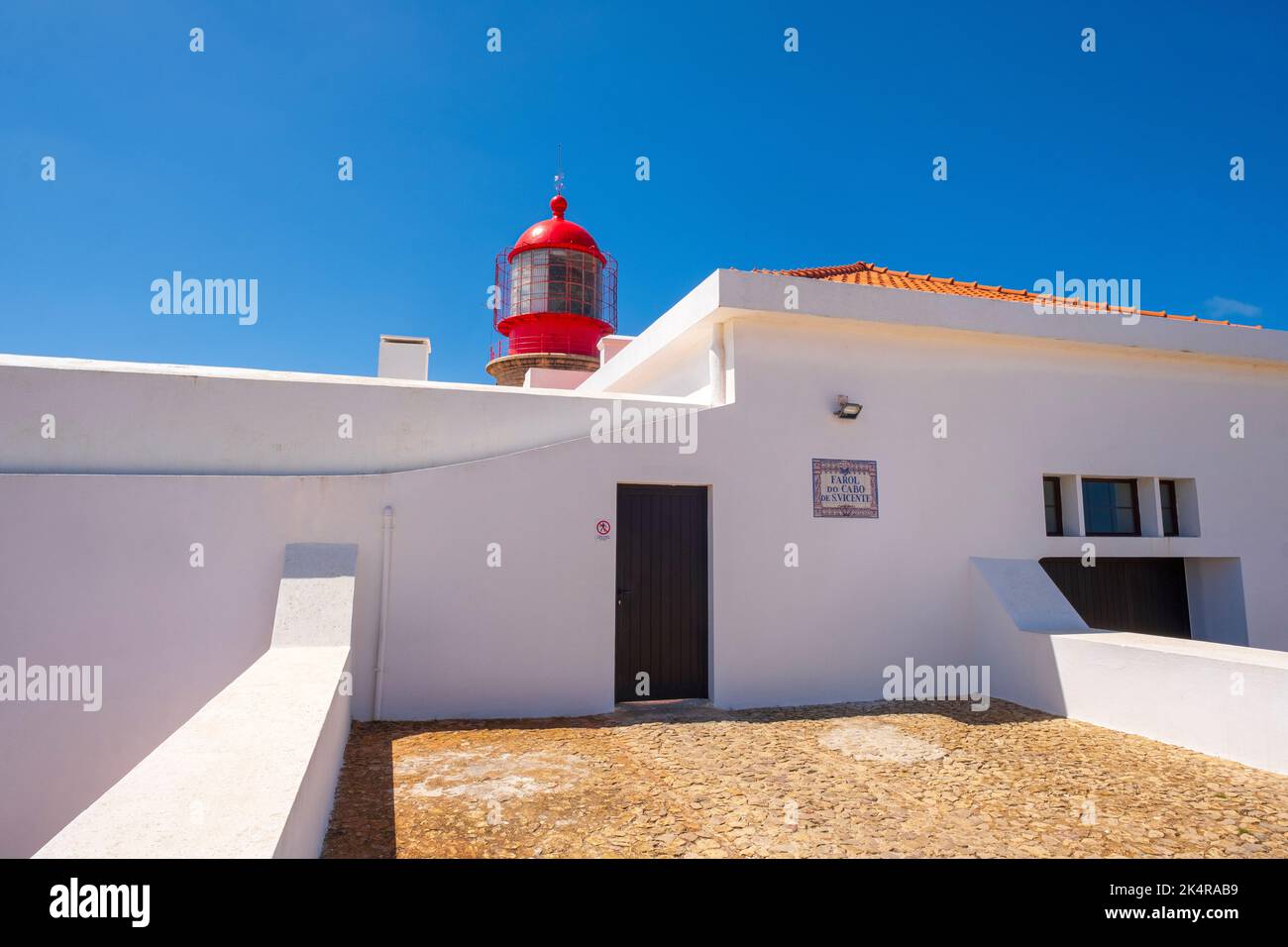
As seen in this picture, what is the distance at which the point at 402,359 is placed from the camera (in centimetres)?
919

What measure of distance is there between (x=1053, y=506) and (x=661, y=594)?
511 centimetres

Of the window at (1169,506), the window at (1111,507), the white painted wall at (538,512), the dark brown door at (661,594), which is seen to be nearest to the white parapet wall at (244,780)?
the white painted wall at (538,512)

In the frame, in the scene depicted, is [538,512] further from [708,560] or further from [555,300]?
[555,300]

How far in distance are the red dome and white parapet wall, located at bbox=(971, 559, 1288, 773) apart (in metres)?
13.4

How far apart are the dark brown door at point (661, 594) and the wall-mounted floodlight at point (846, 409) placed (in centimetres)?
189

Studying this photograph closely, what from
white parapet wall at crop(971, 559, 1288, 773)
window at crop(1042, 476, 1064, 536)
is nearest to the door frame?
white parapet wall at crop(971, 559, 1288, 773)

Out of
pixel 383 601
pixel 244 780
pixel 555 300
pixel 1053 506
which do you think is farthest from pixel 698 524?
pixel 555 300

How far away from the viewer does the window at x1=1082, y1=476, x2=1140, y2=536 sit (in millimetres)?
8852

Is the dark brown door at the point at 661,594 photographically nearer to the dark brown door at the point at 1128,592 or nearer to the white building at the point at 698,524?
the white building at the point at 698,524

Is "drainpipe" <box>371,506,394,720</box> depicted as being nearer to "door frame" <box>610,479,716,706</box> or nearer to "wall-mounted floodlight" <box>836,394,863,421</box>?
"door frame" <box>610,479,716,706</box>

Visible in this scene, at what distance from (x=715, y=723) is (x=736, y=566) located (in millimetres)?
1582

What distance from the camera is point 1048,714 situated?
6711 mm

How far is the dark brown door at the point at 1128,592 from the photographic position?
347 inches
